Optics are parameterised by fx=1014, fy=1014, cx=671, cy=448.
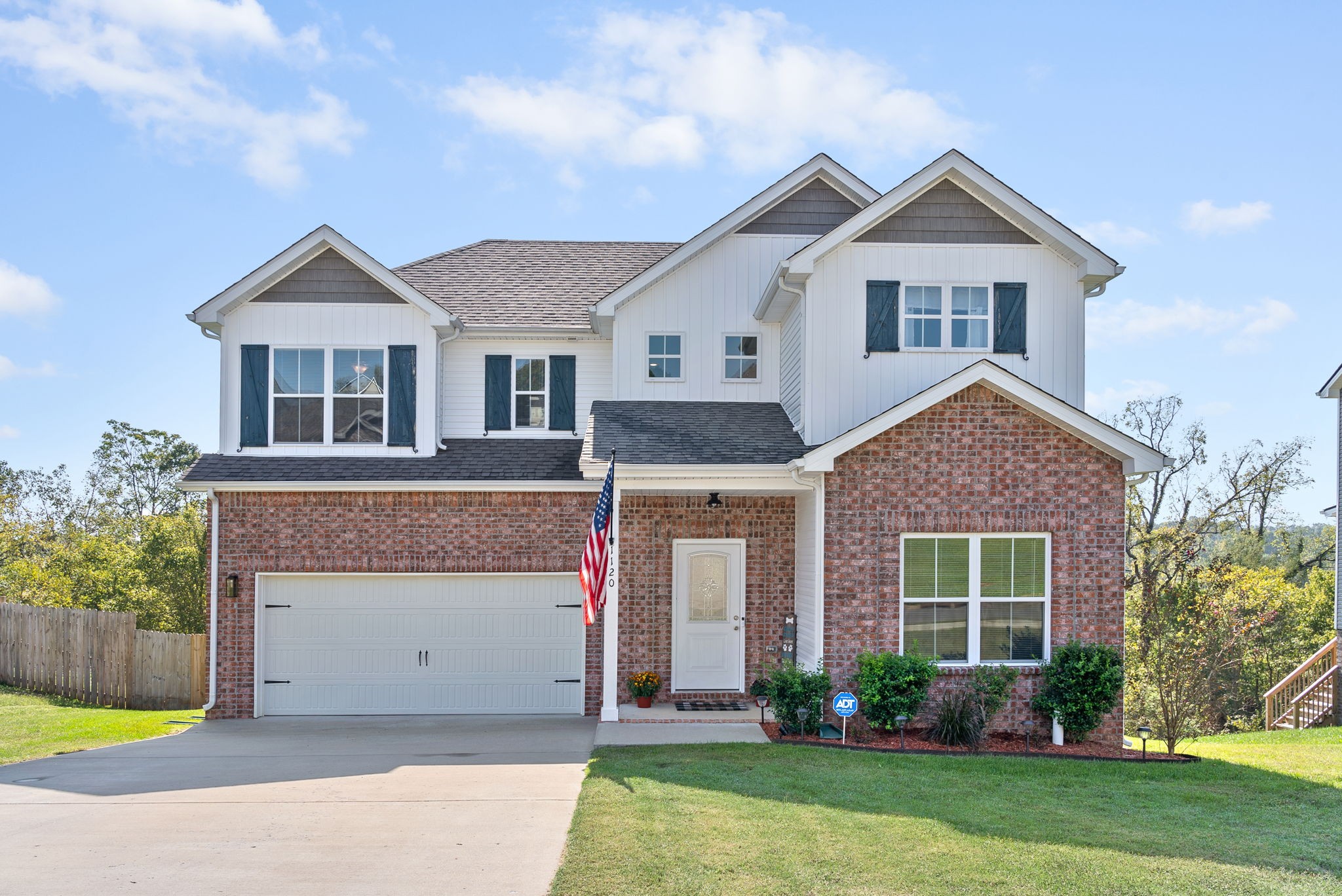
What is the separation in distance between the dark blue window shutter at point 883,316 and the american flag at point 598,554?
13.1 feet

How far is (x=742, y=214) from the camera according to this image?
15.1 m

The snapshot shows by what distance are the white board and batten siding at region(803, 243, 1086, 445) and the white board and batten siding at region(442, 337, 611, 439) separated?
3658 mm

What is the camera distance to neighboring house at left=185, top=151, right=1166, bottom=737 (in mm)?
11875

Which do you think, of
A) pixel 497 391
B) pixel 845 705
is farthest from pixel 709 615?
pixel 497 391

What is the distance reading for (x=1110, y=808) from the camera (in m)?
8.31

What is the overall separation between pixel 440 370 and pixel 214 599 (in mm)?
4491

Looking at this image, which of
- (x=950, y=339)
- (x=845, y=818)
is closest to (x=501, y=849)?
(x=845, y=818)

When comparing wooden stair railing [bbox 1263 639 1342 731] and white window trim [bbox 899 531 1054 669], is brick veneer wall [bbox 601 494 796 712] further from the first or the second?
wooden stair railing [bbox 1263 639 1342 731]

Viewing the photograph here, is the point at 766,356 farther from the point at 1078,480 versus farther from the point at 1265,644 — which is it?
the point at 1265,644

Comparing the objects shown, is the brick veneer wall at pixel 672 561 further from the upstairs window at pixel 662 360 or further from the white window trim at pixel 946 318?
the white window trim at pixel 946 318

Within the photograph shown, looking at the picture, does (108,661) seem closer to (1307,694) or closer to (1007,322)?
(1007,322)

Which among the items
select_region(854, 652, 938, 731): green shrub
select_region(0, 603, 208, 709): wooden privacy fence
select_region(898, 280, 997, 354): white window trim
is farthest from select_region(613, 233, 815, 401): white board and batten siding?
select_region(0, 603, 208, 709): wooden privacy fence

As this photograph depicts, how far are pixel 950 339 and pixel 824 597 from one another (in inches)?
163

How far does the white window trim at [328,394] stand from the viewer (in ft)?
47.8
